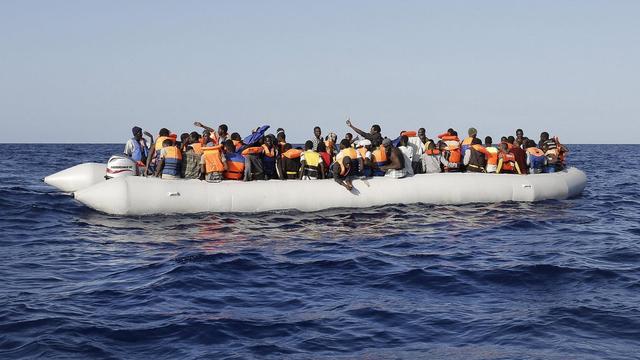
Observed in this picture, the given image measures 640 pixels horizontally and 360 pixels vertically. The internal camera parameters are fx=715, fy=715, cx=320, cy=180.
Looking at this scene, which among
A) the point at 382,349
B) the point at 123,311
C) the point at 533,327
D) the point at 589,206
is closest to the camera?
the point at 382,349

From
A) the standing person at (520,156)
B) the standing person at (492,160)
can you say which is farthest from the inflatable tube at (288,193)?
the standing person at (520,156)

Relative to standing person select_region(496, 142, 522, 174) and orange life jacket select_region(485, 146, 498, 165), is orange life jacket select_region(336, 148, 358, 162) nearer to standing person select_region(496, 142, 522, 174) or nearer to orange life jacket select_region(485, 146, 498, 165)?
orange life jacket select_region(485, 146, 498, 165)

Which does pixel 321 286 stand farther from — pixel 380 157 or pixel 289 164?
pixel 380 157

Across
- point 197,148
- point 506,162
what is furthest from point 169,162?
point 506,162

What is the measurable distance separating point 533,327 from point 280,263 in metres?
4.35

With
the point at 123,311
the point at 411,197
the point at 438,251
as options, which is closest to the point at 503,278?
the point at 438,251

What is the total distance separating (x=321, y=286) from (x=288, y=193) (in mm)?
6180

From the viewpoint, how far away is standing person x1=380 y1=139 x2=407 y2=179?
16.4 m

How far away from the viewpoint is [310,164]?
53.0 ft

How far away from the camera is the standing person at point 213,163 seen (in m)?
15.2

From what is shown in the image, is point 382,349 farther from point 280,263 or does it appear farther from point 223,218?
point 223,218

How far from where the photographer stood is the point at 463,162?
728 inches

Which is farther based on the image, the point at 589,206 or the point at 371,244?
the point at 589,206

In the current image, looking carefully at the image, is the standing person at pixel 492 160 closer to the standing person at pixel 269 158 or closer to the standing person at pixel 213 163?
the standing person at pixel 269 158
